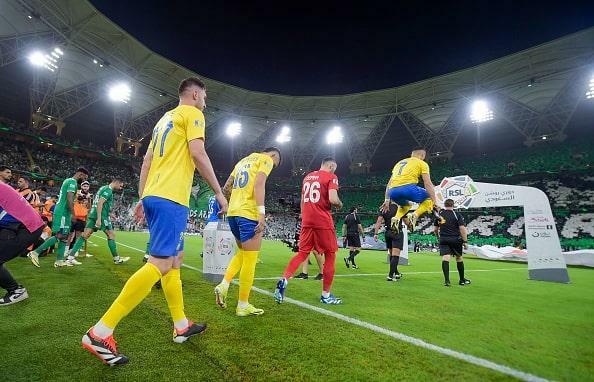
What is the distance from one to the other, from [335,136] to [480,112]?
18.8m

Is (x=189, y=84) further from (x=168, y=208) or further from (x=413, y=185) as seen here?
(x=413, y=185)

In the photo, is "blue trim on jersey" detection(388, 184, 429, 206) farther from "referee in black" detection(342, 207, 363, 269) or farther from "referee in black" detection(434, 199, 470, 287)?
"referee in black" detection(342, 207, 363, 269)

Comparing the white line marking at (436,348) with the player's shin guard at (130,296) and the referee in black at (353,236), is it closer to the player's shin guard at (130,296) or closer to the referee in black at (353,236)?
the player's shin guard at (130,296)

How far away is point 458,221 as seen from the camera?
A: 740cm

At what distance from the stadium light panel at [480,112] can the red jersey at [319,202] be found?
3715 centimetres

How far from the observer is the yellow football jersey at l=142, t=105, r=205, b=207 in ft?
8.83

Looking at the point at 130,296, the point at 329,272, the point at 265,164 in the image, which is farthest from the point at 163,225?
the point at 329,272

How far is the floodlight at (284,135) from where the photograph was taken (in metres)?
45.1

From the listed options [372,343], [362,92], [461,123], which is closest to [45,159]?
[362,92]

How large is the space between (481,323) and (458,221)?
4.10m

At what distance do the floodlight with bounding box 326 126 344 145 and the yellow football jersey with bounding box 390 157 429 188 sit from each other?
38.5 metres

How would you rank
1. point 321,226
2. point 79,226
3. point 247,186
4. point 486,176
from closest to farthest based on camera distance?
point 247,186 → point 321,226 → point 79,226 → point 486,176

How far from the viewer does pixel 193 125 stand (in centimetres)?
283

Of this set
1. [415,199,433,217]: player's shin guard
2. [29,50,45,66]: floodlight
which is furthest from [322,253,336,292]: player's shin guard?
[29,50,45,66]: floodlight
